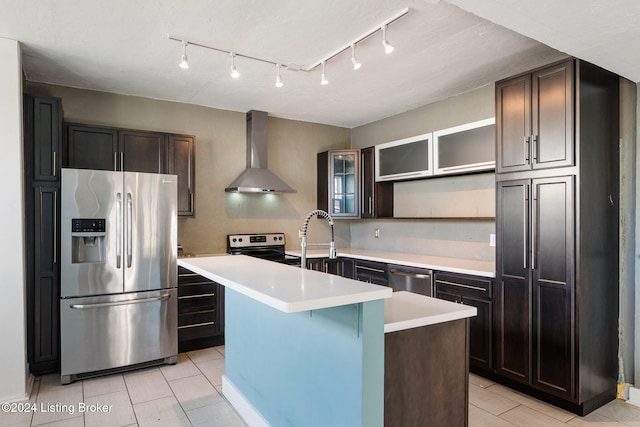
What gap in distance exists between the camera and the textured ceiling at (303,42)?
7.38ft

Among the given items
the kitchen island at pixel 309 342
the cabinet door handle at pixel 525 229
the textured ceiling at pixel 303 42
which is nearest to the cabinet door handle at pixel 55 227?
the textured ceiling at pixel 303 42

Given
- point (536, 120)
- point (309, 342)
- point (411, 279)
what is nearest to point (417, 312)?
point (309, 342)

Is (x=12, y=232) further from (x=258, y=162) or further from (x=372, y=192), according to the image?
(x=372, y=192)

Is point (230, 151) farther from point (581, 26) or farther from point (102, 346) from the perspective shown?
point (581, 26)

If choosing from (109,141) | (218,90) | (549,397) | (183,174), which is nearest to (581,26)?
(549,397)

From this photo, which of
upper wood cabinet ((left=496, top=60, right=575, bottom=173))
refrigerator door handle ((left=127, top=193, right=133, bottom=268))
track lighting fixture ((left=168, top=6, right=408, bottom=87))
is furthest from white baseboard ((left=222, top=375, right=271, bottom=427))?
upper wood cabinet ((left=496, top=60, right=575, bottom=173))

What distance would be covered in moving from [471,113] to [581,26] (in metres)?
1.83

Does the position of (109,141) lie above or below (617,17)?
below

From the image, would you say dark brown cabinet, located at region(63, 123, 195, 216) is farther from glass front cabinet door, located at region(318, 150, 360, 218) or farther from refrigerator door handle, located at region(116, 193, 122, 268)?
glass front cabinet door, located at region(318, 150, 360, 218)

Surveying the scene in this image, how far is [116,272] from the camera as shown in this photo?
133 inches

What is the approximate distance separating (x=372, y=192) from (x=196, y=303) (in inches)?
94.8

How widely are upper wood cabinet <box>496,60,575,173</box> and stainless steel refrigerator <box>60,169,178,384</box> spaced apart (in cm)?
290

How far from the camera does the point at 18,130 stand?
2.85 m

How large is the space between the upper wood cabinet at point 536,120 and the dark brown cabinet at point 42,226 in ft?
12.0
